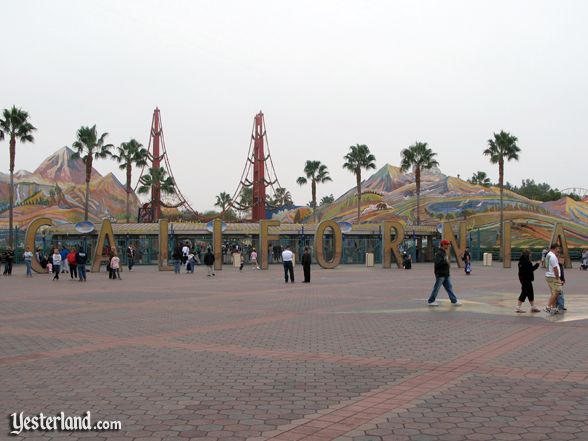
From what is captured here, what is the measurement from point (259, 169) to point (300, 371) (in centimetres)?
6924

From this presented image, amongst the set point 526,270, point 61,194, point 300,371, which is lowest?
point 300,371

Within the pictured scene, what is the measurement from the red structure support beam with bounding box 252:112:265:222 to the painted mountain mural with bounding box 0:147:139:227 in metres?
28.8

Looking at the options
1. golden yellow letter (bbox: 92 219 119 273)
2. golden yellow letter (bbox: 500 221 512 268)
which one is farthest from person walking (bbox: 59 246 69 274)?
golden yellow letter (bbox: 500 221 512 268)

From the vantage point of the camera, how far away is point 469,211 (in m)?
74.9

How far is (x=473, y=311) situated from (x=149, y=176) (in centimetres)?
5318

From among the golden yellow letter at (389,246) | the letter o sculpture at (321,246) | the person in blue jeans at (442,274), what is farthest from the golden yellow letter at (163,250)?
the person in blue jeans at (442,274)

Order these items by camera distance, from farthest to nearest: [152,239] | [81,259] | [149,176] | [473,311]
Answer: [149,176]
[152,239]
[81,259]
[473,311]

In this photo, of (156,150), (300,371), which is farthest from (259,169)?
(300,371)

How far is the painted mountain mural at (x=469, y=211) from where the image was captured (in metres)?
62.8

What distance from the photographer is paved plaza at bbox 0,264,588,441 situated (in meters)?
5.15

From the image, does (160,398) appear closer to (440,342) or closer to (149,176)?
(440,342)

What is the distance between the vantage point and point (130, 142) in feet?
187

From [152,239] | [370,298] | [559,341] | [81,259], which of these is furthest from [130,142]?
[559,341]

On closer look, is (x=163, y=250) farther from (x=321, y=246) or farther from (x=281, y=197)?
(x=281, y=197)
